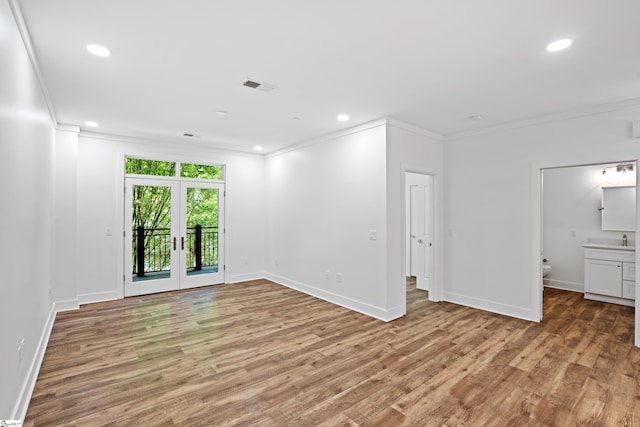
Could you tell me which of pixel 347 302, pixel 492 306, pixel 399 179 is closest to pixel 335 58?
pixel 399 179

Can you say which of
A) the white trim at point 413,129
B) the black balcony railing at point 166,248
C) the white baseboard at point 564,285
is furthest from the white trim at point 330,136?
the white baseboard at point 564,285

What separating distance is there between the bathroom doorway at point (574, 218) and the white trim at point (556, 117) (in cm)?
157

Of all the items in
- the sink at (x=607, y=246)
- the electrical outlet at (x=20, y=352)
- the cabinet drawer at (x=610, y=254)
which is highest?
the sink at (x=607, y=246)

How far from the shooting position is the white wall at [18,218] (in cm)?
182

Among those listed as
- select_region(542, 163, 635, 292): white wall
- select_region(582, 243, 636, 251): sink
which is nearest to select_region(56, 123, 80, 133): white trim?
select_region(542, 163, 635, 292): white wall

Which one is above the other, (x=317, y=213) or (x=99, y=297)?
(x=317, y=213)

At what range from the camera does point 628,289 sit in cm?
478

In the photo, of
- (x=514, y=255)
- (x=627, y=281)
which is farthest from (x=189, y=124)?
(x=627, y=281)

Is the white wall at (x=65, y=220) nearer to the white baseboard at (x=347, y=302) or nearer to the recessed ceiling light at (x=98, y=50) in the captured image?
the recessed ceiling light at (x=98, y=50)

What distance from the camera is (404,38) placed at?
2320 mm

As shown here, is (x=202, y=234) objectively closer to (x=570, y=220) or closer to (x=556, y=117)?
(x=556, y=117)

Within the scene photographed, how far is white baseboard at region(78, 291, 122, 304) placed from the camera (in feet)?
16.2

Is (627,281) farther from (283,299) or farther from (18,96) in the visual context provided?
(18,96)

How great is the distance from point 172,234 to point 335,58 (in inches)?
184
